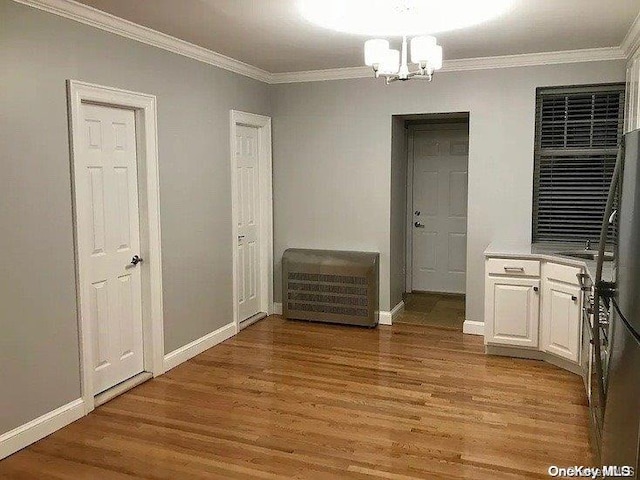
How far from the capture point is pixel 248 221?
5.50 meters

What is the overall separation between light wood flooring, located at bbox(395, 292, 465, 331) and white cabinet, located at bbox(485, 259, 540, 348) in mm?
855

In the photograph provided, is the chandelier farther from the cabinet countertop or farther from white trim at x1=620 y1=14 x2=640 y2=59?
the cabinet countertop

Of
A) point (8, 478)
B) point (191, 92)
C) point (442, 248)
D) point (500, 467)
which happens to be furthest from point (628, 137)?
point (442, 248)

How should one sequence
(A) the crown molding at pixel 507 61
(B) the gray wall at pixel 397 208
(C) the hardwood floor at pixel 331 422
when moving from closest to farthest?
(C) the hardwood floor at pixel 331 422 < (A) the crown molding at pixel 507 61 < (B) the gray wall at pixel 397 208

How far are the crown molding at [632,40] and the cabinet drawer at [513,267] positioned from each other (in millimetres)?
1661

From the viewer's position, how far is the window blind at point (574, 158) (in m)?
4.76

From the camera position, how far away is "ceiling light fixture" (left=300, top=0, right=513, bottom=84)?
3.25 metres

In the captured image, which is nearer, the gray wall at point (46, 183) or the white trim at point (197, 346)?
the gray wall at point (46, 183)

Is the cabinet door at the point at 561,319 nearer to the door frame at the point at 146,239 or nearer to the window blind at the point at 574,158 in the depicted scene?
the window blind at the point at 574,158

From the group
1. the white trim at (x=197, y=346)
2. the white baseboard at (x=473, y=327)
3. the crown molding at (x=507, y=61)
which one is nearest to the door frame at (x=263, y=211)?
the white trim at (x=197, y=346)

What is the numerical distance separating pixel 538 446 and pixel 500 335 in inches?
58.8

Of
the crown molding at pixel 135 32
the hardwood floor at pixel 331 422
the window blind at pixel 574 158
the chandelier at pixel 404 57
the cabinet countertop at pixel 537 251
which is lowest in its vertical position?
the hardwood floor at pixel 331 422

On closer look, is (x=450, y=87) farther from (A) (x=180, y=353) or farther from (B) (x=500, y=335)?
(A) (x=180, y=353)

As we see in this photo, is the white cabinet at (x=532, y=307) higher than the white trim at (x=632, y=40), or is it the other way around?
the white trim at (x=632, y=40)
